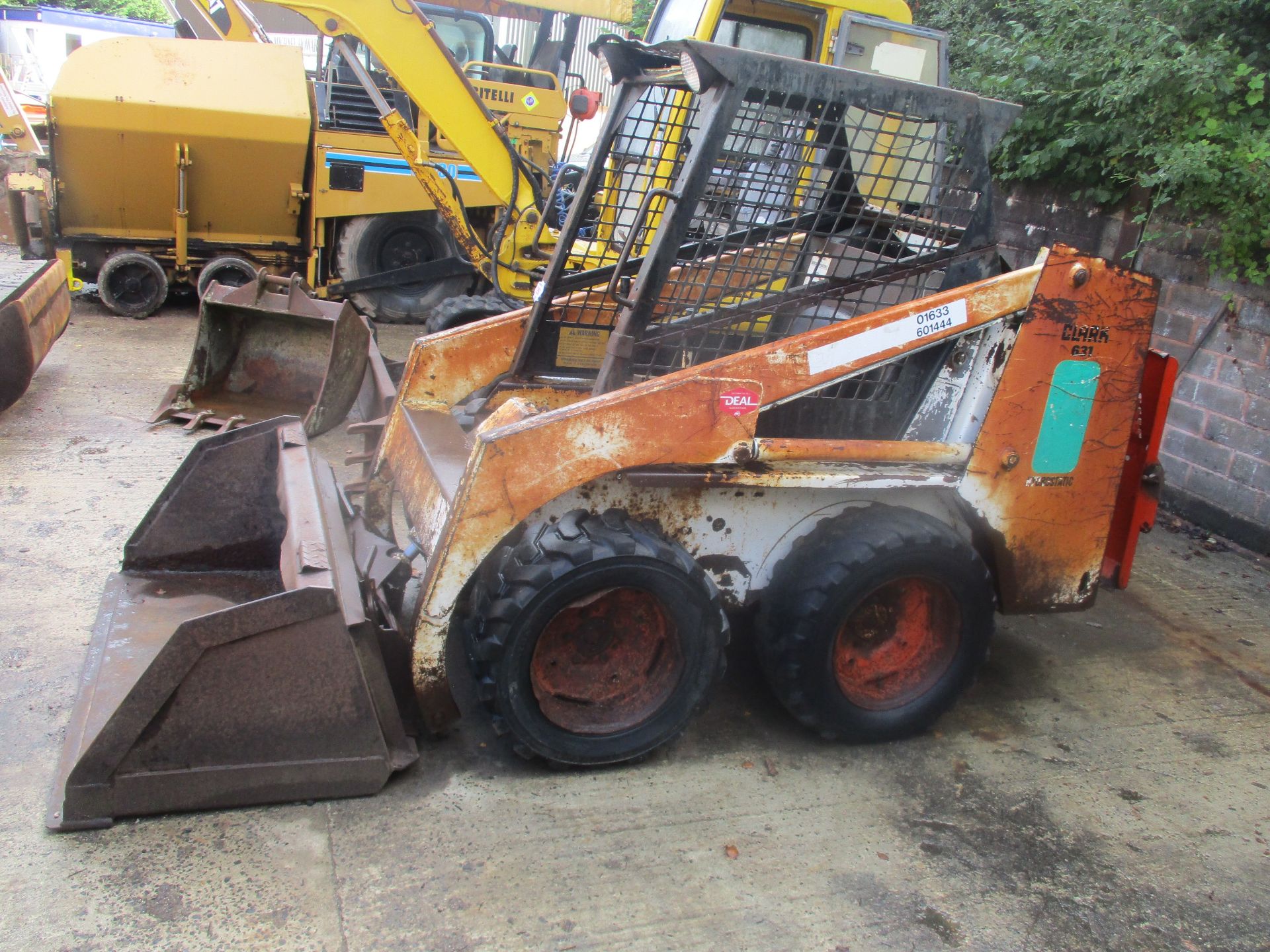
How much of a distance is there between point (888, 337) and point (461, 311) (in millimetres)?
3905

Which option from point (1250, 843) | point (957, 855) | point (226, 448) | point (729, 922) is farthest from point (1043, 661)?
point (226, 448)

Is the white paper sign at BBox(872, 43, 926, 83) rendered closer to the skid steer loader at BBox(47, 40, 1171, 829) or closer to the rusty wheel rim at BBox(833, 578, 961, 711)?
the skid steer loader at BBox(47, 40, 1171, 829)

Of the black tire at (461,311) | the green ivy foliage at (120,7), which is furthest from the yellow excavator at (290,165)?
the green ivy foliage at (120,7)

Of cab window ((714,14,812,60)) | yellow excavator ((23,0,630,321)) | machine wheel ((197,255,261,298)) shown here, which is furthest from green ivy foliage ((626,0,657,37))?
cab window ((714,14,812,60))

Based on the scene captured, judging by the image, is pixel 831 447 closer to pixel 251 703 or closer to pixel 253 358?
pixel 251 703

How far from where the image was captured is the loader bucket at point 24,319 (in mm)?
5164

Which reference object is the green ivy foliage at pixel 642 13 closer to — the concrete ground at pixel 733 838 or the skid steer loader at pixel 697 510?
the skid steer loader at pixel 697 510

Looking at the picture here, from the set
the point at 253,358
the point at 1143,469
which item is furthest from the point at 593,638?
the point at 253,358

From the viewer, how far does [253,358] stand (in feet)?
18.6

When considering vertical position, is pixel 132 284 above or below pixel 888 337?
below

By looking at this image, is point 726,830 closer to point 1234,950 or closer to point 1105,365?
point 1234,950

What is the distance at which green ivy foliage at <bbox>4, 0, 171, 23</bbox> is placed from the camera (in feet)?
84.2

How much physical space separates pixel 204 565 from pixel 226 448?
1.27 ft

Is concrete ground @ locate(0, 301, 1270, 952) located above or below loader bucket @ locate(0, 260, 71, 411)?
below
